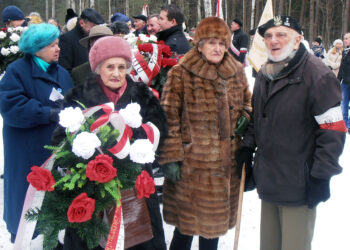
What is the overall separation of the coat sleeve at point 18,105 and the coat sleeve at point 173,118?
36.2 inches

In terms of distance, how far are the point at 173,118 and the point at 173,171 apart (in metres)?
0.41

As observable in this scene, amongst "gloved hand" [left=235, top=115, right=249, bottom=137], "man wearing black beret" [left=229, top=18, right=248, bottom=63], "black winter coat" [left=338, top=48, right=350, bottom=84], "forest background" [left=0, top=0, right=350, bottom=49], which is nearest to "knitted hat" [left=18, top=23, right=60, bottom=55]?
"gloved hand" [left=235, top=115, right=249, bottom=137]

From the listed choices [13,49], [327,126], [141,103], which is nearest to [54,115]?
[141,103]

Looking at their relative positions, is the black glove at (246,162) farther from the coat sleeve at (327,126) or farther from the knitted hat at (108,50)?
the knitted hat at (108,50)

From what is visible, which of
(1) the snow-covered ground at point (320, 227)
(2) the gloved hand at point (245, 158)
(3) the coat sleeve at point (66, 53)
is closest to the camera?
(2) the gloved hand at point (245, 158)

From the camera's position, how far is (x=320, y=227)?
12.3 ft

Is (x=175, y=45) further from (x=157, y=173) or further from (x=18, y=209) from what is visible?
(x=18, y=209)

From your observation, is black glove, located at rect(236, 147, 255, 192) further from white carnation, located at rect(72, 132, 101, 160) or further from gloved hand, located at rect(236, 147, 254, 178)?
white carnation, located at rect(72, 132, 101, 160)

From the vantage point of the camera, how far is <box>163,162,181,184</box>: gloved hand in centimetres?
264

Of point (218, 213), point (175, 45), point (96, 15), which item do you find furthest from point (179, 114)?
point (96, 15)

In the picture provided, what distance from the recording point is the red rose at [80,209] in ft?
5.57

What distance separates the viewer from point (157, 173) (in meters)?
4.82

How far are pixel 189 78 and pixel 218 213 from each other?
3.43 ft

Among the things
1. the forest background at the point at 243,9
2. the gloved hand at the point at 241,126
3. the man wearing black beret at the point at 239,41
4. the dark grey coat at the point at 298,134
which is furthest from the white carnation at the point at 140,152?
the forest background at the point at 243,9
